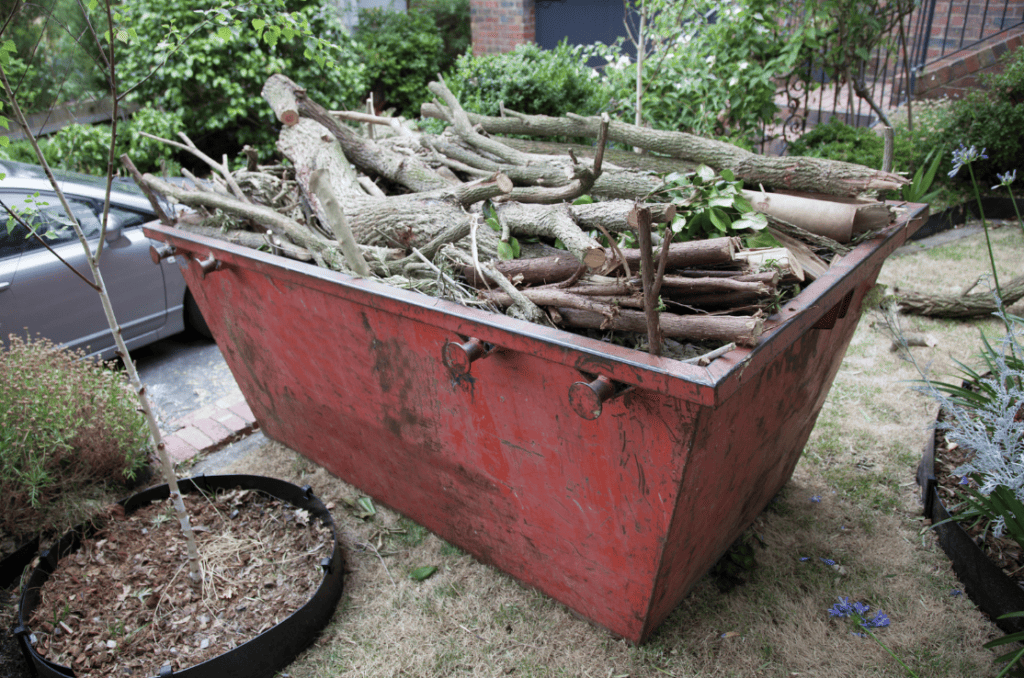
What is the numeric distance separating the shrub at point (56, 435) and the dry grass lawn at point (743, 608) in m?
0.86

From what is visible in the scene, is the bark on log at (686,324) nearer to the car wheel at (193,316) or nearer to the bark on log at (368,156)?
the bark on log at (368,156)

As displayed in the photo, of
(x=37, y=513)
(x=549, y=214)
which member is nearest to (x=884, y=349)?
(x=549, y=214)

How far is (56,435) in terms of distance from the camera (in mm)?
2598

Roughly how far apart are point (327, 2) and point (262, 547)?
19.9ft

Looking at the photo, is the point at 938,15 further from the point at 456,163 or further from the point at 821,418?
the point at 456,163

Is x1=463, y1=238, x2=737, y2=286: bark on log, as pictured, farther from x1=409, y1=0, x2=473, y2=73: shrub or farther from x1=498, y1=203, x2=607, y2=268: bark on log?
x1=409, y1=0, x2=473, y2=73: shrub

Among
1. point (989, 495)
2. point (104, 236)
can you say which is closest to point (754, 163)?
point (989, 495)

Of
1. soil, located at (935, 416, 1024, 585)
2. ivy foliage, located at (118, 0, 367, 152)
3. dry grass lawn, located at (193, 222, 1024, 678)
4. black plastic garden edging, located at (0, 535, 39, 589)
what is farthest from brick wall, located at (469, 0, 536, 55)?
black plastic garden edging, located at (0, 535, 39, 589)

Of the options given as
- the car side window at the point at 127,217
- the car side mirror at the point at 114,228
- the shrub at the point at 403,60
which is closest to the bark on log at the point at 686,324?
the car side mirror at the point at 114,228

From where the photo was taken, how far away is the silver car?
3.56 meters

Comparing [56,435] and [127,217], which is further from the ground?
[127,217]

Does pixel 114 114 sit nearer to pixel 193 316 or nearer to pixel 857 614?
pixel 857 614

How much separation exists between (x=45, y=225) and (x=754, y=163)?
3988 millimetres

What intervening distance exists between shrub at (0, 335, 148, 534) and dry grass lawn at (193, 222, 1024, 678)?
86 cm
